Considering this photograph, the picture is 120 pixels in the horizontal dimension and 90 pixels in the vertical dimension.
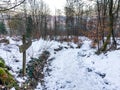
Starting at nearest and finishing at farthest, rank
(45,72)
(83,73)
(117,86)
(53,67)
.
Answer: (117,86) < (83,73) < (45,72) < (53,67)

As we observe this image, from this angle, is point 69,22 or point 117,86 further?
point 69,22

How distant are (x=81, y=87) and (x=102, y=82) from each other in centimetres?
105

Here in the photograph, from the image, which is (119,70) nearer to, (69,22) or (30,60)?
(30,60)

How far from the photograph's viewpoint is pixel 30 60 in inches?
619

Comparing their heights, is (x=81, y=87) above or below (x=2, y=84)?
below

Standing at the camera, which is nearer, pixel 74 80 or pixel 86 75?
pixel 74 80

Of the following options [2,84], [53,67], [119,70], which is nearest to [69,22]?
[53,67]

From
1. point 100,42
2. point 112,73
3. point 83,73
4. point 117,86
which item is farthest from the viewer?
point 100,42

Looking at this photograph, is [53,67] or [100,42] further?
[100,42]

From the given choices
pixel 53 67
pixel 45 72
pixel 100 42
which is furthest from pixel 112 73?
pixel 100 42

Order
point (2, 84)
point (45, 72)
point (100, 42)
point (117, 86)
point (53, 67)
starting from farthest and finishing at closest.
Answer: point (100, 42) < point (53, 67) < point (45, 72) < point (117, 86) < point (2, 84)

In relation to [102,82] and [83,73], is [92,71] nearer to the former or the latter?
[83,73]

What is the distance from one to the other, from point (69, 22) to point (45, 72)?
41.4m

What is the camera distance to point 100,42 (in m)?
23.0
